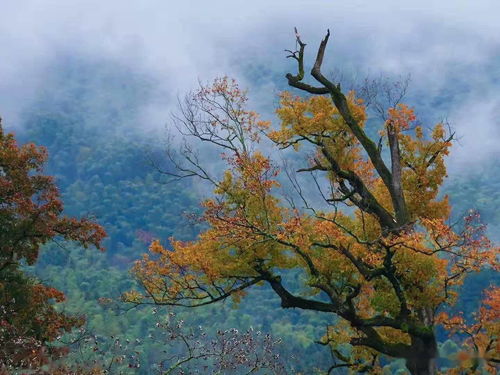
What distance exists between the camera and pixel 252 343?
17.6m

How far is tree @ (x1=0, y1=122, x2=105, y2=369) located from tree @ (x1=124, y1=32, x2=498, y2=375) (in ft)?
12.0

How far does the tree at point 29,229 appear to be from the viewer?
68.0 ft

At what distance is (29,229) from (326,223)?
33.3 ft

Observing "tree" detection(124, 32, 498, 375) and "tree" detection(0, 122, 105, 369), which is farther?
"tree" detection(0, 122, 105, 369)

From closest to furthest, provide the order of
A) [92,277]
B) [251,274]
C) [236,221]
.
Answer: [236,221] < [251,274] < [92,277]

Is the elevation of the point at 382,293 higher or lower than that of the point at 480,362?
higher

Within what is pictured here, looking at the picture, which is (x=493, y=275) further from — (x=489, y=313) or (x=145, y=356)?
(x=489, y=313)

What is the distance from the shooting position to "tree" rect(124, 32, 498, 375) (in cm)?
1712

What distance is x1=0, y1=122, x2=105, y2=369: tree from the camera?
20734 millimetres

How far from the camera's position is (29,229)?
20.9m

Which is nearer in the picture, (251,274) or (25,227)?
(251,274)

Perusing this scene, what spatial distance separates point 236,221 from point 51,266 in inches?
6936

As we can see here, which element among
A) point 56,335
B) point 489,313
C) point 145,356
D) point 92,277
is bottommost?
point 56,335

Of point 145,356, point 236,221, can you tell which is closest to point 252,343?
point 236,221
